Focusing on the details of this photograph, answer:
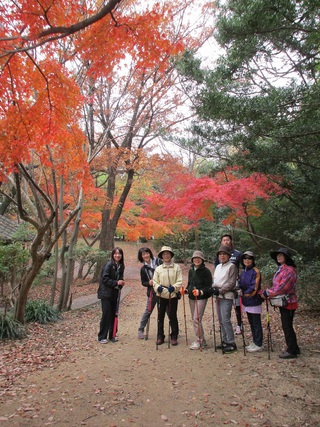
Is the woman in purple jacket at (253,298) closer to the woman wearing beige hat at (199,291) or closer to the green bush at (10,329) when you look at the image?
the woman wearing beige hat at (199,291)

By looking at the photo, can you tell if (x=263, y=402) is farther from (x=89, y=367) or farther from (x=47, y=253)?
(x=47, y=253)

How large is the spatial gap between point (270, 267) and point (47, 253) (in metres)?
5.14

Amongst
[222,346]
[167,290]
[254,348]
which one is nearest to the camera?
[254,348]

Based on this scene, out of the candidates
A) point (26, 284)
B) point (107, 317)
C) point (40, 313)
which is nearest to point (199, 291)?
point (107, 317)

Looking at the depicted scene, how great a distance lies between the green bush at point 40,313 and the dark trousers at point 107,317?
2.48 metres

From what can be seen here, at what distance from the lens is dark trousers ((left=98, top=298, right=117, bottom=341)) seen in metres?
5.79

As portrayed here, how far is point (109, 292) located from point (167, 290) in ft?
3.85

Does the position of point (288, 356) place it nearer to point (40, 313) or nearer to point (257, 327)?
point (257, 327)

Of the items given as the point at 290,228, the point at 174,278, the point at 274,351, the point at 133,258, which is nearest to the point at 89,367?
the point at 174,278

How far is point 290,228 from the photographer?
9805 mm

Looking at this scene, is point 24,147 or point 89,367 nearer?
point 89,367

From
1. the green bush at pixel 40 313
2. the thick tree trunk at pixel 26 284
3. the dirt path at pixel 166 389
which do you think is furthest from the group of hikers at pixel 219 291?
the green bush at pixel 40 313

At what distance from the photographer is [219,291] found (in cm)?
497

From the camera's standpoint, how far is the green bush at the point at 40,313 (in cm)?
759
